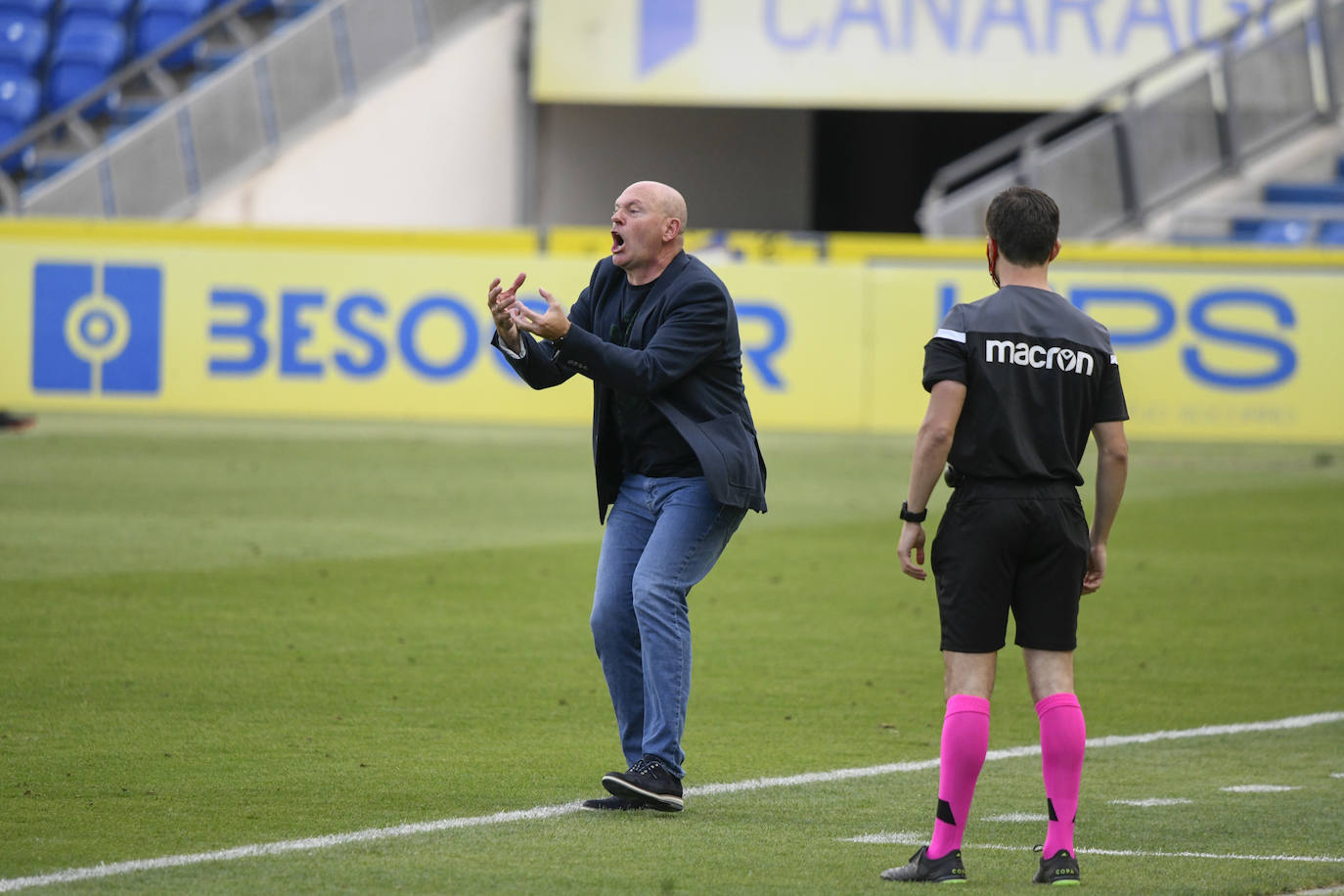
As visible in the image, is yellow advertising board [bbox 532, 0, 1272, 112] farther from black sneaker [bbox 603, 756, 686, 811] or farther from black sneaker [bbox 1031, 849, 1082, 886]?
black sneaker [bbox 1031, 849, 1082, 886]

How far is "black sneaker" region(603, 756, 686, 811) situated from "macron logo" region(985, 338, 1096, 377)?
1.78 meters

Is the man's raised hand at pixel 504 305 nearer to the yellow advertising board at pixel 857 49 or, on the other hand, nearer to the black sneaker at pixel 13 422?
the black sneaker at pixel 13 422

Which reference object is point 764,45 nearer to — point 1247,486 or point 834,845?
point 1247,486

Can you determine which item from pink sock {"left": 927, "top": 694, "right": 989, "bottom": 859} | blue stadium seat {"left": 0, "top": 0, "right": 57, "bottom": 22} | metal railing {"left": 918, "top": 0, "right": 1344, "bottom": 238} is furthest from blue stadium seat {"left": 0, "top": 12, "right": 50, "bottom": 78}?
pink sock {"left": 927, "top": 694, "right": 989, "bottom": 859}

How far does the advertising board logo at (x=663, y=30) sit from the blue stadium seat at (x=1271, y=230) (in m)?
8.94

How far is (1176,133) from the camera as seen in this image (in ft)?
84.2

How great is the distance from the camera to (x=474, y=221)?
1247 inches

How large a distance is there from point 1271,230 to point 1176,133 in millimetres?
1879

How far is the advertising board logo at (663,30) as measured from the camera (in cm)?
3056

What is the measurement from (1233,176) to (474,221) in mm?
11344

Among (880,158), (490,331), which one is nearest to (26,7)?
(490,331)

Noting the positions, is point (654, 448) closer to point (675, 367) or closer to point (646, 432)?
point (646, 432)

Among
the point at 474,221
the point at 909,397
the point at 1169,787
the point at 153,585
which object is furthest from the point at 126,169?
the point at 1169,787

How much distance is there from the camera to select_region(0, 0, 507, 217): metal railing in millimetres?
27016
